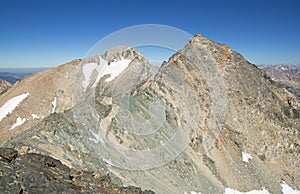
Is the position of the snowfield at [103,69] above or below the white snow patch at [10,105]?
above

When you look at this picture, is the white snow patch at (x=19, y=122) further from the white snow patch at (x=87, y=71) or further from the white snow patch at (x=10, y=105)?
the white snow patch at (x=87, y=71)

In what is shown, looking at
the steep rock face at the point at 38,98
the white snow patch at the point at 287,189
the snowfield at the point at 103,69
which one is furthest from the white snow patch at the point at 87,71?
the white snow patch at the point at 287,189

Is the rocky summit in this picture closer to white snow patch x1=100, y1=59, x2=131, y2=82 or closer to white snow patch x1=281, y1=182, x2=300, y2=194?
white snow patch x1=281, y1=182, x2=300, y2=194

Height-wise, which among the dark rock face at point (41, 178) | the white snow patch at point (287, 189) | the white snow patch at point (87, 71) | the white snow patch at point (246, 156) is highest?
the white snow patch at point (87, 71)

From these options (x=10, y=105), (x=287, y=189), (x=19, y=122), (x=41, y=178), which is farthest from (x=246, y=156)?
(x=10, y=105)

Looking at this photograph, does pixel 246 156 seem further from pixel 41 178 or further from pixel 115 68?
pixel 115 68

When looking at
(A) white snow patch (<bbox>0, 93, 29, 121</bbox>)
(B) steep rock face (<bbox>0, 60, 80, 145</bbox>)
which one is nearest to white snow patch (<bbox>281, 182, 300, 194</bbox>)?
(B) steep rock face (<bbox>0, 60, 80, 145</bbox>)
